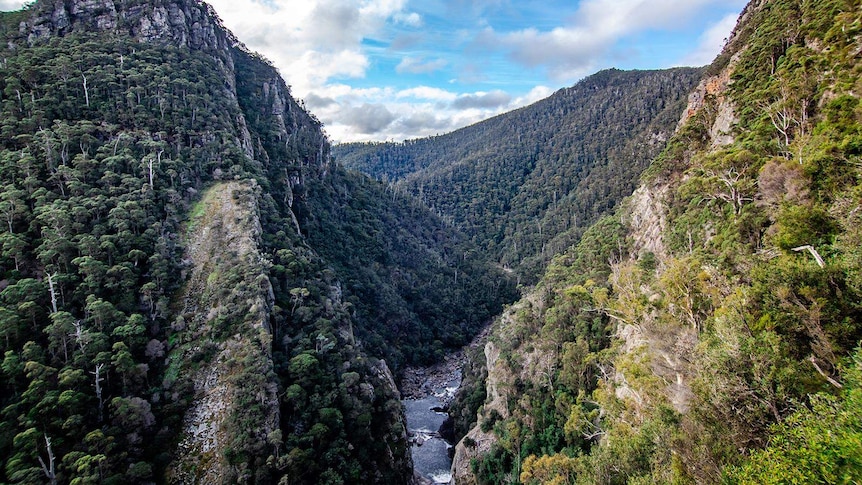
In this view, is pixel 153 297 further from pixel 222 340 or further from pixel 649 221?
pixel 649 221

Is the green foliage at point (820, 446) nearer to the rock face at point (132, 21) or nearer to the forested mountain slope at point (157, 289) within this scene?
the forested mountain slope at point (157, 289)

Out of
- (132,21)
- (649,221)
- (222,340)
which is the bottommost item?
(222,340)

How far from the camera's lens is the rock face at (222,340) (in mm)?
29844

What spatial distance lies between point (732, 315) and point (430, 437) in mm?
50805

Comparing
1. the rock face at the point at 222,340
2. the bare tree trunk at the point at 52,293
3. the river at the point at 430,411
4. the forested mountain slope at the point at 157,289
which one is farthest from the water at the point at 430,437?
the bare tree trunk at the point at 52,293

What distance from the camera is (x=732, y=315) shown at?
45.0 feet

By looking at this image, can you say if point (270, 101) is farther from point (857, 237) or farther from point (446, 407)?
point (857, 237)

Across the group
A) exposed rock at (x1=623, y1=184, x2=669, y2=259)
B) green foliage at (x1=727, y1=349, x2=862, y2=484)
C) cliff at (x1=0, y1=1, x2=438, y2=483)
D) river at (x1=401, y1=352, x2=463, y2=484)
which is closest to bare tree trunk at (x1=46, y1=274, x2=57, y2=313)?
cliff at (x1=0, y1=1, x2=438, y2=483)

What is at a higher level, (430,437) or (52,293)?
(52,293)

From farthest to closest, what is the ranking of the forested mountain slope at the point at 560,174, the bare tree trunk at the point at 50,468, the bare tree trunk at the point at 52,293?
the forested mountain slope at the point at 560,174
the bare tree trunk at the point at 52,293
the bare tree trunk at the point at 50,468

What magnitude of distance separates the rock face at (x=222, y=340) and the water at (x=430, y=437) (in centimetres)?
2527

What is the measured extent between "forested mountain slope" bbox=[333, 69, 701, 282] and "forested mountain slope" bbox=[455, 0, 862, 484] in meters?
58.2

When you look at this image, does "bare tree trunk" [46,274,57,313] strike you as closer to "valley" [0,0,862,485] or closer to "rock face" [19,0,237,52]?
"valley" [0,0,862,485]

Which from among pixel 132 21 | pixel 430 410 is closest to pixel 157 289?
pixel 430 410
